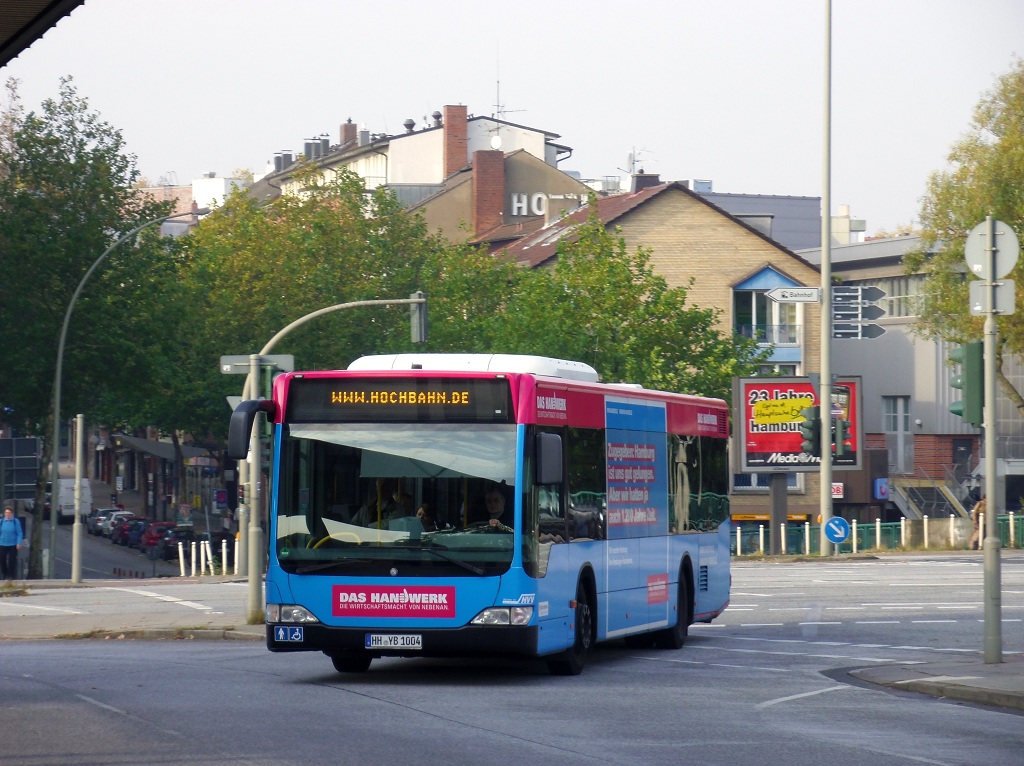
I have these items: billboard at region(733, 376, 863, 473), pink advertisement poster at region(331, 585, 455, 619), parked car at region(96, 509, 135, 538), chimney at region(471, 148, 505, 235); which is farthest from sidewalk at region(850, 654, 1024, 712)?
chimney at region(471, 148, 505, 235)

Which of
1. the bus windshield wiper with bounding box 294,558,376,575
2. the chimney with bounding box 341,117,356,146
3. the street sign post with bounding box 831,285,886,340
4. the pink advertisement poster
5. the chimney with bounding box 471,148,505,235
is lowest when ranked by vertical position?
the pink advertisement poster

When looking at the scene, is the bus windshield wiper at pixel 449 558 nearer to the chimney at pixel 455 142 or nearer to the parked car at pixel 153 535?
the parked car at pixel 153 535

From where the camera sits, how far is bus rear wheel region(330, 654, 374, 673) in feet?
49.2

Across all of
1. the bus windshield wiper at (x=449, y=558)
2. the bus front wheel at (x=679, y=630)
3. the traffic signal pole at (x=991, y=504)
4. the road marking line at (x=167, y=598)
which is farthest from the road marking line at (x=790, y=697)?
the road marking line at (x=167, y=598)

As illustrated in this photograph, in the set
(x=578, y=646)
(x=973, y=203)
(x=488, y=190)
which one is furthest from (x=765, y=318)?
(x=578, y=646)

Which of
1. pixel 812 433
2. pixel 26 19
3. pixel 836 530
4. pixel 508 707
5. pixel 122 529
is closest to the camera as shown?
pixel 26 19

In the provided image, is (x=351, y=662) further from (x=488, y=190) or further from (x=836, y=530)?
(x=488, y=190)

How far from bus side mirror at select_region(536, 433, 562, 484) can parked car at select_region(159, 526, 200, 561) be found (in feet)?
167

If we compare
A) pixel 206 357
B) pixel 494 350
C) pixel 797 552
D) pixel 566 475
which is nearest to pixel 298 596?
pixel 566 475

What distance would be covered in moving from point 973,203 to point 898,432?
29.3 meters

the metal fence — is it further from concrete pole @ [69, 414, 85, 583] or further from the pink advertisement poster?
the pink advertisement poster

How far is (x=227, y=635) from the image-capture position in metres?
19.6

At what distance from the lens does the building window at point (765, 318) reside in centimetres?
7356

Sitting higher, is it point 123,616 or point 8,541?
point 8,541
